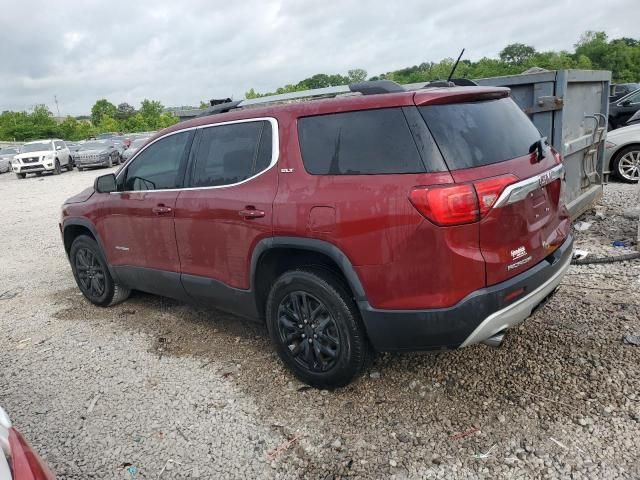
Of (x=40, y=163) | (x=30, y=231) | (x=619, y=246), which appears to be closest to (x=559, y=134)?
(x=619, y=246)

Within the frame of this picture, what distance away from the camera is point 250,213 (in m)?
3.42

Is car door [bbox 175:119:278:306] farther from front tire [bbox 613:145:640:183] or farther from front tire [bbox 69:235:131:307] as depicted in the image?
front tire [bbox 613:145:640:183]

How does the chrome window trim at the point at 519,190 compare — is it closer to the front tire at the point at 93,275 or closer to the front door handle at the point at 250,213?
the front door handle at the point at 250,213

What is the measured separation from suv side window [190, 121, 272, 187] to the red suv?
0.4 inches

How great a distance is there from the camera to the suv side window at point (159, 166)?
13.7ft

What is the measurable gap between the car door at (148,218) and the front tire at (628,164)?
7394mm

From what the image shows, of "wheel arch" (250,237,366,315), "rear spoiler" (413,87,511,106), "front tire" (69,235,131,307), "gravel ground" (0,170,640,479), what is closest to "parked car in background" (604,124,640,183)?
"gravel ground" (0,170,640,479)

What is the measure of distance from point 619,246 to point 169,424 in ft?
15.9

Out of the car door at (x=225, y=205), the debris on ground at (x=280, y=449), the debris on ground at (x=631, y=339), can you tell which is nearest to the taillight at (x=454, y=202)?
the car door at (x=225, y=205)

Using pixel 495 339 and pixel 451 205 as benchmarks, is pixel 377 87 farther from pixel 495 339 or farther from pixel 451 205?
pixel 495 339

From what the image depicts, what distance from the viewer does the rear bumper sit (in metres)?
2.73

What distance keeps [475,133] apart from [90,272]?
403 centimetres

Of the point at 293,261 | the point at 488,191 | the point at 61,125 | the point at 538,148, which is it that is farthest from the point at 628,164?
the point at 61,125

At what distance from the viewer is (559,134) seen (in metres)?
5.25
